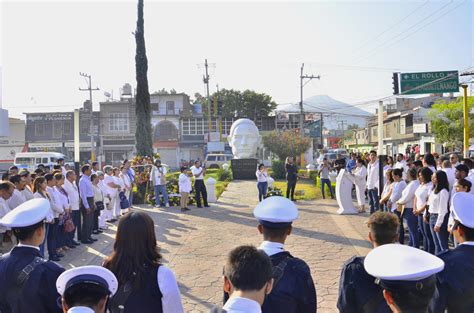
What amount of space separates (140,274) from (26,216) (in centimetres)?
114

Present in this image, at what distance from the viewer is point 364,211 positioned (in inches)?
515

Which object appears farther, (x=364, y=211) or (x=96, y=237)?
(x=364, y=211)

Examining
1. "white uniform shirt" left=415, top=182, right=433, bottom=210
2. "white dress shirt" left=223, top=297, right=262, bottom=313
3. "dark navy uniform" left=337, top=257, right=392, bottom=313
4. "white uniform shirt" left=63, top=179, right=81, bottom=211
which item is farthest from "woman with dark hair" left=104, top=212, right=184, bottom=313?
"white uniform shirt" left=63, top=179, right=81, bottom=211

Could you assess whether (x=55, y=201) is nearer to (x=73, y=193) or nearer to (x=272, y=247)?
(x=73, y=193)

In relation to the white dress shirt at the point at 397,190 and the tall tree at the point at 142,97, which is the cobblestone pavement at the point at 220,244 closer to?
the white dress shirt at the point at 397,190

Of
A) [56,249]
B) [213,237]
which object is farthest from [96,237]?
[213,237]

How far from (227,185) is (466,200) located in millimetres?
18477

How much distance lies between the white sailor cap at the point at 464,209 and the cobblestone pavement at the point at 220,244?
2.49 metres

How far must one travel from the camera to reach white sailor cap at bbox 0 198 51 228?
9.95ft

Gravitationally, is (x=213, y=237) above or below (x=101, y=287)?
below

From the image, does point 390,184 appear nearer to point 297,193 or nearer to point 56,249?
point 56,249

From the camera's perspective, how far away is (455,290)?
9.70 feet


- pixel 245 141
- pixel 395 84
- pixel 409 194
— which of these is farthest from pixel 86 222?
pixel 245 141

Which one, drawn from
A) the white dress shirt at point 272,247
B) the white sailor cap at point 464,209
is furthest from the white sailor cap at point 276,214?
the white sailor cap at point 464,209
